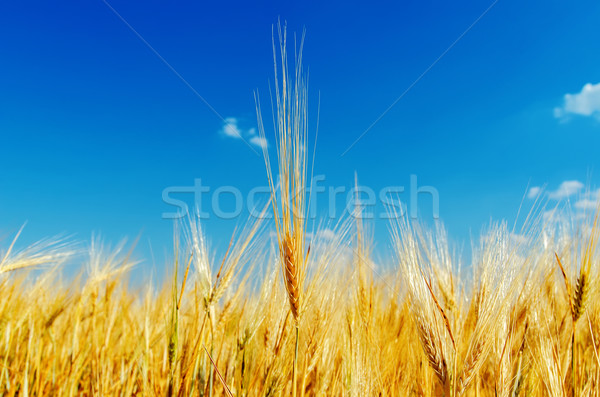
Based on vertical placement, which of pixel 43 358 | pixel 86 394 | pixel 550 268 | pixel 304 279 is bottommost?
pixel 86 394

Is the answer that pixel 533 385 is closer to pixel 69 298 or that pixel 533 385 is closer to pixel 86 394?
pixel 86 394

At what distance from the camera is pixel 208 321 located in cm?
195

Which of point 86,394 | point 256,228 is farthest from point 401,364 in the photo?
point 86,394

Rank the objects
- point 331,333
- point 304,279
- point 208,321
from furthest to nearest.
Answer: point 331,333 < point 208,321 < point 304,279

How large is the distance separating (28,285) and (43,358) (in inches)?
28.9

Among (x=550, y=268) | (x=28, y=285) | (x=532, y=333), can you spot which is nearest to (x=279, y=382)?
(x=532, y=333)

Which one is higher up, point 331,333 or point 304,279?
point 304,279

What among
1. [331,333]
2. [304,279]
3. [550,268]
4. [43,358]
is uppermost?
[550,268]

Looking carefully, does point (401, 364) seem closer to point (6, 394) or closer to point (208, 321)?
point (208, 321)

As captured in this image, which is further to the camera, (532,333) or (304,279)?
(532,333)

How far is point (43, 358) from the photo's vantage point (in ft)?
9.83

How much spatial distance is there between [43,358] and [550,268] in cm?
345

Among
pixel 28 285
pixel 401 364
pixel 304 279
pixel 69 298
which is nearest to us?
pixel 304 279

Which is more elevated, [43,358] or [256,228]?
[256,228]
